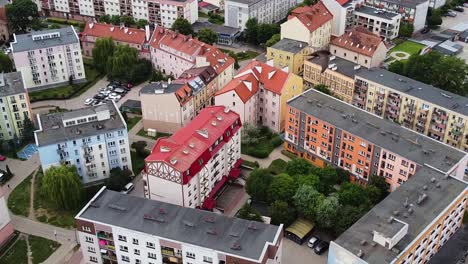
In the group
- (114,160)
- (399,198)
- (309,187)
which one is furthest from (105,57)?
(399,198)

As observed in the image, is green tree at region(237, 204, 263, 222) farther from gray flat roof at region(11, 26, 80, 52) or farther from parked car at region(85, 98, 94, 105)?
gray flat roof at region(11, 26, 80, 52)

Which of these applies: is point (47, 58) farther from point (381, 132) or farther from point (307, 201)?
point (381, 132)

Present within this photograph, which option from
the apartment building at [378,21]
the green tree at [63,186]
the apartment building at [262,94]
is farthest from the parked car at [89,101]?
the apartment building at [378,21]

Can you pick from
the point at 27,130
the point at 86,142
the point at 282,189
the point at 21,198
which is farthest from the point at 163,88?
the point at 282,189

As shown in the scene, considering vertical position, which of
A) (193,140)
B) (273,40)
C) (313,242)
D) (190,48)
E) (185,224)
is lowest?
(313,242)

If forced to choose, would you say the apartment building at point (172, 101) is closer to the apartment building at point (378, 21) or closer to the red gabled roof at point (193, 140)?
the red gabled roof at point (193, 140)

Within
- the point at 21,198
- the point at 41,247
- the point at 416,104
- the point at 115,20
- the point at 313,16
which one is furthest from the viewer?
the point at 115,20

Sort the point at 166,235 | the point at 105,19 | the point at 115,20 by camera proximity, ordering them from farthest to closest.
Answer: the point at 105,19, the point at 115,20, the point at 166,235

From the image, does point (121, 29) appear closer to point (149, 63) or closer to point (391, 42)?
point (149, 63)
